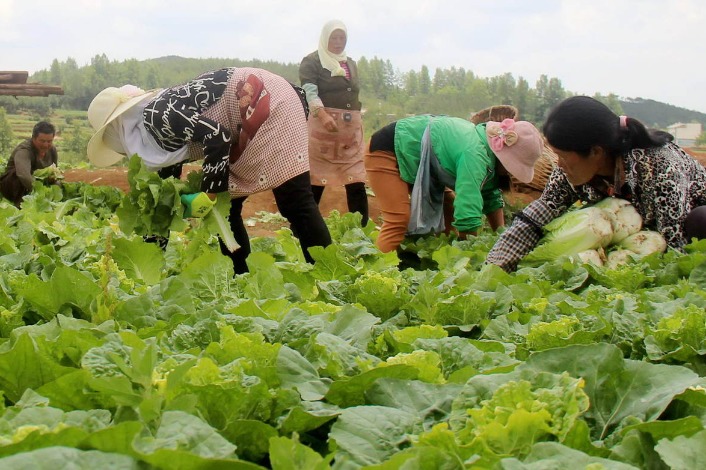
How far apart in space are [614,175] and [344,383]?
127 inches

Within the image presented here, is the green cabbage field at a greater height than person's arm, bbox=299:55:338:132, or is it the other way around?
person's arm, bbox=299:55:338:132

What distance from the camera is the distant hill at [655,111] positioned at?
23.4 meters

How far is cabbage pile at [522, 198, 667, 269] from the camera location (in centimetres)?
424

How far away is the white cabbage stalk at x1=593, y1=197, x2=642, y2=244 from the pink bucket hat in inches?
26.6

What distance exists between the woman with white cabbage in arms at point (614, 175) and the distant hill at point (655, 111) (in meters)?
19.7

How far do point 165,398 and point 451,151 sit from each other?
4.10 meters

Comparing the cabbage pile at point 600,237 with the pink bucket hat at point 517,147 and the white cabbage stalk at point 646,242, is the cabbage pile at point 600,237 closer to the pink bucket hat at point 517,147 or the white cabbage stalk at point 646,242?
the white cabbage stalk at point 646,242

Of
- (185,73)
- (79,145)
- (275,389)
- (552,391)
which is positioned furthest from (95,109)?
(185,73)

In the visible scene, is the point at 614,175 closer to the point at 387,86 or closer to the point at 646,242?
the point at 646,242

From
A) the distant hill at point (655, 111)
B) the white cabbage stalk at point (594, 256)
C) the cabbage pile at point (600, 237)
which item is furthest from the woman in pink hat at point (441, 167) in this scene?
the distant hill at point (655, 111)

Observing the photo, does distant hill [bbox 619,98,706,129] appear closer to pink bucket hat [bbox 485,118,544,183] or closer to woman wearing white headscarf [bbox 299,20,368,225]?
woman wearing white headscarf [bbox 299,20,368,225]

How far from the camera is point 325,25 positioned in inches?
297

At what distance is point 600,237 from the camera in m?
4.31

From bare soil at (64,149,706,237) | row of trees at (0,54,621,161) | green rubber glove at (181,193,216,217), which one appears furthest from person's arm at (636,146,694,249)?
row of trees at (0,54,621,161)
